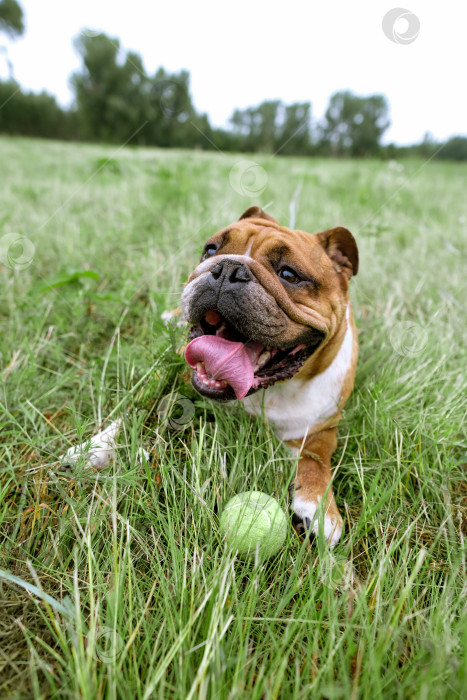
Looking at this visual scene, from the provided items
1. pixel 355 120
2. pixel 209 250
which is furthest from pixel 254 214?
pixel 355 120

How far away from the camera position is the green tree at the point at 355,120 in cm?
593

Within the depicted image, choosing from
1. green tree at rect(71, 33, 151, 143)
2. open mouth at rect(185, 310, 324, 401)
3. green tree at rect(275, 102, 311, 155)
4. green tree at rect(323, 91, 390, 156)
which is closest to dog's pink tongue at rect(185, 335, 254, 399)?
open mouth at rect(185, 310, 324, 401)

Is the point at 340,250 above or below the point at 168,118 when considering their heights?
below

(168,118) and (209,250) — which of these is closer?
(209,250)

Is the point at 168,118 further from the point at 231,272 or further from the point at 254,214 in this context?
the point at 231,272

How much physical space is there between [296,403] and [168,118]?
30.7 ft

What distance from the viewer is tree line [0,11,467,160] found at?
577 cm

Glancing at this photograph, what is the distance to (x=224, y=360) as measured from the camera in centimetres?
180

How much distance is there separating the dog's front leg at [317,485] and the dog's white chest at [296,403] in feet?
0.27

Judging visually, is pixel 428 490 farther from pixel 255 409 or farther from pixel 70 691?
pixel 70 691

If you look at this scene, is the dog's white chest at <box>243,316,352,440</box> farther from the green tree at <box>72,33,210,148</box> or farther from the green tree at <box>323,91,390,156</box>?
the green tree at <box>72,33,210,148</box>

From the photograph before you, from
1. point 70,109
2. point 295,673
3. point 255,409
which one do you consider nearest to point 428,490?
point 255,409

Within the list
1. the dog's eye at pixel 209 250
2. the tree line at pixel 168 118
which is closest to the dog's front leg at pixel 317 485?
the dog's eye at pixel 209 250

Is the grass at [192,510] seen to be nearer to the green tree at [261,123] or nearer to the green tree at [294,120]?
the green tree at [294,120]
